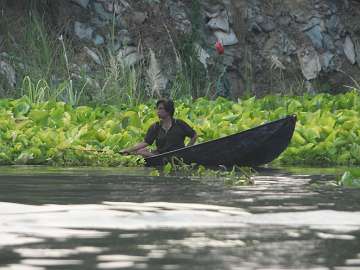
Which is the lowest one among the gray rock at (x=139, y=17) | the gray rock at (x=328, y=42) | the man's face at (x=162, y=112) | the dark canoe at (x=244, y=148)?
the dark canoe at (x=244, y=148)

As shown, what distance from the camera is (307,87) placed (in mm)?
25859

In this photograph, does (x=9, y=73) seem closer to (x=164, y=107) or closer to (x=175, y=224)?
(x=164, y=107)

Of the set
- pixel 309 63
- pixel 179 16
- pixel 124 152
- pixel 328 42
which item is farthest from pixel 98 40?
pixel 124 152

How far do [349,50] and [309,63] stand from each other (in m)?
1.47

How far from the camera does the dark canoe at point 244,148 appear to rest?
1377 centimetres

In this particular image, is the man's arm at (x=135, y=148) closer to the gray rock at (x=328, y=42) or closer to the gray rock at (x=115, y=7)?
the gray rock at (x=115, y=7)

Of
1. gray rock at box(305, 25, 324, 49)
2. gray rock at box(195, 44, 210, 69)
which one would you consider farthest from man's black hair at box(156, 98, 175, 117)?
gray rock at box(305, 25, 324, 49)

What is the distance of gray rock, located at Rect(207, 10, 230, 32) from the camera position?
2583cm

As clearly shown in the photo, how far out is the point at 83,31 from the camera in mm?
24578

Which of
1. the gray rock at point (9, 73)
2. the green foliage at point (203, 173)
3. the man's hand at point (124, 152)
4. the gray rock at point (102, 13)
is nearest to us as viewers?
the green foliage at point (203, 173)

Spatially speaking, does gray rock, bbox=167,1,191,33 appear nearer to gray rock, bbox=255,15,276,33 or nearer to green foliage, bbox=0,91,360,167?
gray rock, bbox=255,15,276,33

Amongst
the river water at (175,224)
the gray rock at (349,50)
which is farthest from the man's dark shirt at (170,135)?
the gray rock at (349,50)

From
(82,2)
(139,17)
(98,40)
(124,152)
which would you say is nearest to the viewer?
(124,152)

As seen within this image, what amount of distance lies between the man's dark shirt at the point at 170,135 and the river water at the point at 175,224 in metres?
2.26
